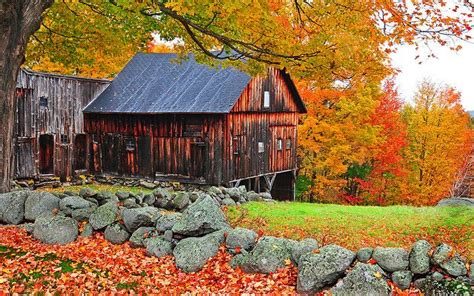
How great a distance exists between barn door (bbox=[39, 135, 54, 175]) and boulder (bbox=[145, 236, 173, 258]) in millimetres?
15236

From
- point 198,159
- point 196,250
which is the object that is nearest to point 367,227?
point 196,250

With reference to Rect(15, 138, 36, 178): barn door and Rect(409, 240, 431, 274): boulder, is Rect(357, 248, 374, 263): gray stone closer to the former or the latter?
Rect(409, 240, 431, 274): boulder

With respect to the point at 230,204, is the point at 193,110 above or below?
Answer: above

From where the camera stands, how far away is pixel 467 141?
109 ft

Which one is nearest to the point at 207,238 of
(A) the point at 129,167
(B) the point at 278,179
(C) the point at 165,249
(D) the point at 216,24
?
(C) the point at 165,249

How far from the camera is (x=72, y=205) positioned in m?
10.7

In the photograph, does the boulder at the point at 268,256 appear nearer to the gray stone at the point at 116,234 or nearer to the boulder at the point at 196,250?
the boulder at the point at 196,250

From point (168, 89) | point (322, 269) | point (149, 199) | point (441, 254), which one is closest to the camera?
point (441, 254)

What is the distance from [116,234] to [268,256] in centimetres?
→ 385

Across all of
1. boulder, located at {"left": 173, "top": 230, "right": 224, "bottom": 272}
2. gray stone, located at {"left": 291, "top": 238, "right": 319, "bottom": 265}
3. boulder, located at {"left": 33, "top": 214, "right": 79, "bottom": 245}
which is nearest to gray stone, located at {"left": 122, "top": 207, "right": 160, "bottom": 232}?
boulder, located at {"left": 173, "top": 230, "right": 224, "bottom": 272}

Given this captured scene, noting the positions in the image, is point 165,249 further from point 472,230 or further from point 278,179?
point 278,179

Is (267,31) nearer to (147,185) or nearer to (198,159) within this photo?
(198,159)

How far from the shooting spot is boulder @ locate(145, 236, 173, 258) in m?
9.32

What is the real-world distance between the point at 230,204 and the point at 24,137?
11810mm
